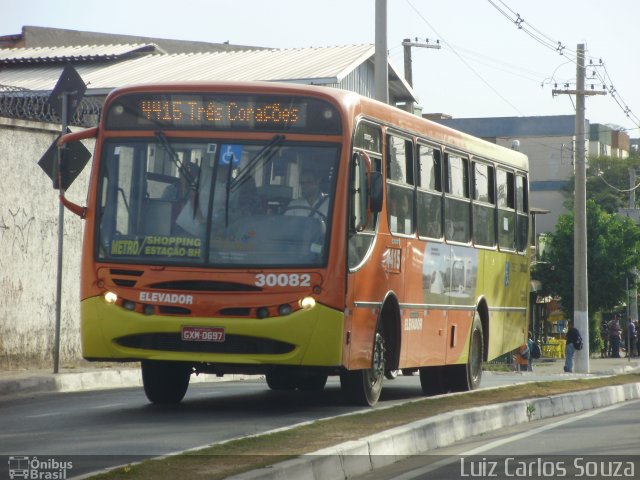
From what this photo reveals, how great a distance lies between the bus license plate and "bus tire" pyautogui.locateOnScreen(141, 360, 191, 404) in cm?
133

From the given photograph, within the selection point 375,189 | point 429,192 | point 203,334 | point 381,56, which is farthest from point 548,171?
point 203,334

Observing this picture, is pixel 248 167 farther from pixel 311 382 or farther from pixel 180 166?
pixel 311 382

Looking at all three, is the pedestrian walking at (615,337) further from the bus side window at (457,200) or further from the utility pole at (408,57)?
the bus side window at (457,200)

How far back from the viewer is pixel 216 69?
1606 inches

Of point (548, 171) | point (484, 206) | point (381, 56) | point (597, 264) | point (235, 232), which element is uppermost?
point (548, 171)

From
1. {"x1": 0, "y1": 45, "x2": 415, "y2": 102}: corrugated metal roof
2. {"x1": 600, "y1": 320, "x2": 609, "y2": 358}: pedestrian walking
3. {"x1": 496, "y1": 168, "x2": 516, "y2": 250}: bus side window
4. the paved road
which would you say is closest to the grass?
the paved road

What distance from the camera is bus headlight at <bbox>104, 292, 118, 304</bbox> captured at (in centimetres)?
1295

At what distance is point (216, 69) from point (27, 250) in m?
22.3

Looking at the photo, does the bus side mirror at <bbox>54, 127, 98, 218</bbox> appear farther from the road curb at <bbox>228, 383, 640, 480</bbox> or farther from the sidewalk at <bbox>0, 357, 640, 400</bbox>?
the road curb at <bbox>228, 383, 640, 480</bbox>

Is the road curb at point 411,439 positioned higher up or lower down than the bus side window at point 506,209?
lower down

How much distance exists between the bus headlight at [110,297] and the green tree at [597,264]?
4506cm

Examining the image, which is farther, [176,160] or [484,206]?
[484,206]

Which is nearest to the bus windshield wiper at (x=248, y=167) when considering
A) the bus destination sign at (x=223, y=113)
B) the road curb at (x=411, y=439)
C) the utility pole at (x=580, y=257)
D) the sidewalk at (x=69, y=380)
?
the bus destination sign at (x=223, y=113)

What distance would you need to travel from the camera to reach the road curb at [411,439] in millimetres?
9016
